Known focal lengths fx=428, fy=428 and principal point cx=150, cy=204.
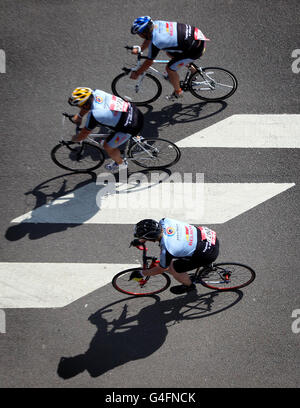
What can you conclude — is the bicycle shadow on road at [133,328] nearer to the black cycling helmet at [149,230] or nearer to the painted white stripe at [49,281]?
the painted white stripe at [49,281]

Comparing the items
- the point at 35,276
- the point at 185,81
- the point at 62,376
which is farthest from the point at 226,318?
the point at 185,81

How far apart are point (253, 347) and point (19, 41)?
26.3 ft

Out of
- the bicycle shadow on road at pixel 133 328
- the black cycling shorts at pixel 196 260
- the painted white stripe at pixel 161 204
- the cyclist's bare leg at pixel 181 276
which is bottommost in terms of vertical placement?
the bicycle shadow on road at pixel 133 328

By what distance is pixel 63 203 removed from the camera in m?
8.23

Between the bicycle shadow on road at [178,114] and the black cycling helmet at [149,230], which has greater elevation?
the bicycle shadow on road at [178,114]

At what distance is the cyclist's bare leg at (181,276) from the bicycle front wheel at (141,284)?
0.47 m

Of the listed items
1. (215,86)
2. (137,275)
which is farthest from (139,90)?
(137,275)

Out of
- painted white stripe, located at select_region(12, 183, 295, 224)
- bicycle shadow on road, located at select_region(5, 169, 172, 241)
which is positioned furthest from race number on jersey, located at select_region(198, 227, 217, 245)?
bicycle shadow on road, located at select_region(5, 169, 172, 241)

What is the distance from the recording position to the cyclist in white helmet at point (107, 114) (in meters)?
7.13

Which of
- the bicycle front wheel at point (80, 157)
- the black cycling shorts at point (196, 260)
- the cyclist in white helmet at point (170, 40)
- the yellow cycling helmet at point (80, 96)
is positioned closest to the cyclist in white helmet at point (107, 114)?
the yellow cycling helmet at point (80, 96)

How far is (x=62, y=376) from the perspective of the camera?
7.03 metres

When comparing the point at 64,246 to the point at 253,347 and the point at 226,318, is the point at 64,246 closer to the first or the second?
the point at 226,318

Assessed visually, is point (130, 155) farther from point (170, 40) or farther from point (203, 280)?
point (203, 280)

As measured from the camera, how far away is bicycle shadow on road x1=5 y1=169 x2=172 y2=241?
8.00 meters
